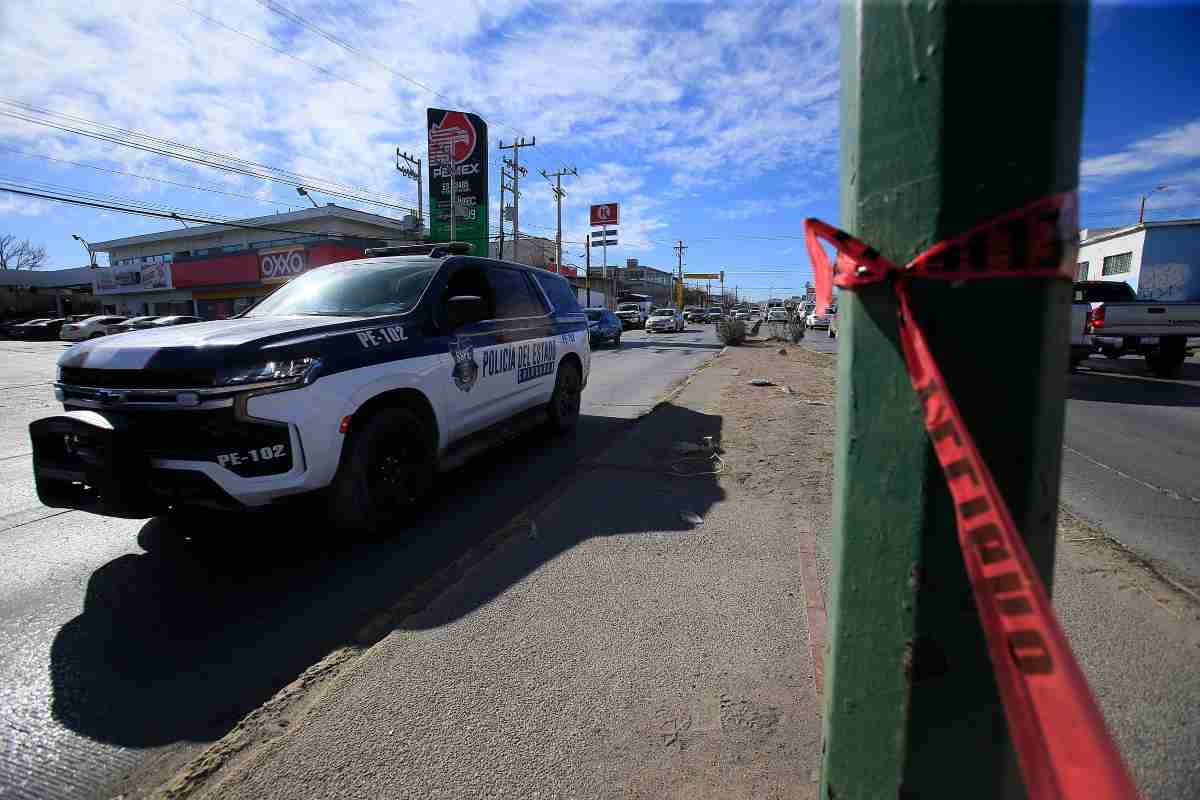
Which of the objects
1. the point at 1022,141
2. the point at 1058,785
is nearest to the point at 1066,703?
the point at 1058,785

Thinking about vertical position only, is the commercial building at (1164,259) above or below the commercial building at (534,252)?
below

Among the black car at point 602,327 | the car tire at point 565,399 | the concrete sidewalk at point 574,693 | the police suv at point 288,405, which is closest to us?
A: the concrete sidewalk at point 574,693

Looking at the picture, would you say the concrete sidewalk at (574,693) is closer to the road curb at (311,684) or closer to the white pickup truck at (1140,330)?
the road curb at (311,684)

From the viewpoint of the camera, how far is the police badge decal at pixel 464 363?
4.57m

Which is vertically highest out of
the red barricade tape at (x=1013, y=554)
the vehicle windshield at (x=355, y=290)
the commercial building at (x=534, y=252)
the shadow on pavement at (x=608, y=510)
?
the commercial building at (x=534, y=252)

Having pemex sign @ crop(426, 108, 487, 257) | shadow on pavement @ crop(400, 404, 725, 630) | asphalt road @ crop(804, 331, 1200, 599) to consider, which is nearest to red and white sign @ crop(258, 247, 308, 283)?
pemex sign @ crop(426, 108, 487, 257)

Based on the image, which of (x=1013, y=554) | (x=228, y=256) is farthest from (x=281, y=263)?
(x=1013, y=554)

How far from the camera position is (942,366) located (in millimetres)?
992

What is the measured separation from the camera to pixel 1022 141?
0.93 m

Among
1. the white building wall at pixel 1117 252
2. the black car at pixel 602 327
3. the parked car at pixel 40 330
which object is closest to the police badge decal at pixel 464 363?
the black car at pixel 602 327

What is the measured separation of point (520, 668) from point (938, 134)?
2197 millimetres

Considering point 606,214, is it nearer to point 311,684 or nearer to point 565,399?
point 565,399

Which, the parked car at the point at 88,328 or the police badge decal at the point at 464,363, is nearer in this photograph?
the police badge decal at the point at 464,363

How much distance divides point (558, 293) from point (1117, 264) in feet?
110
